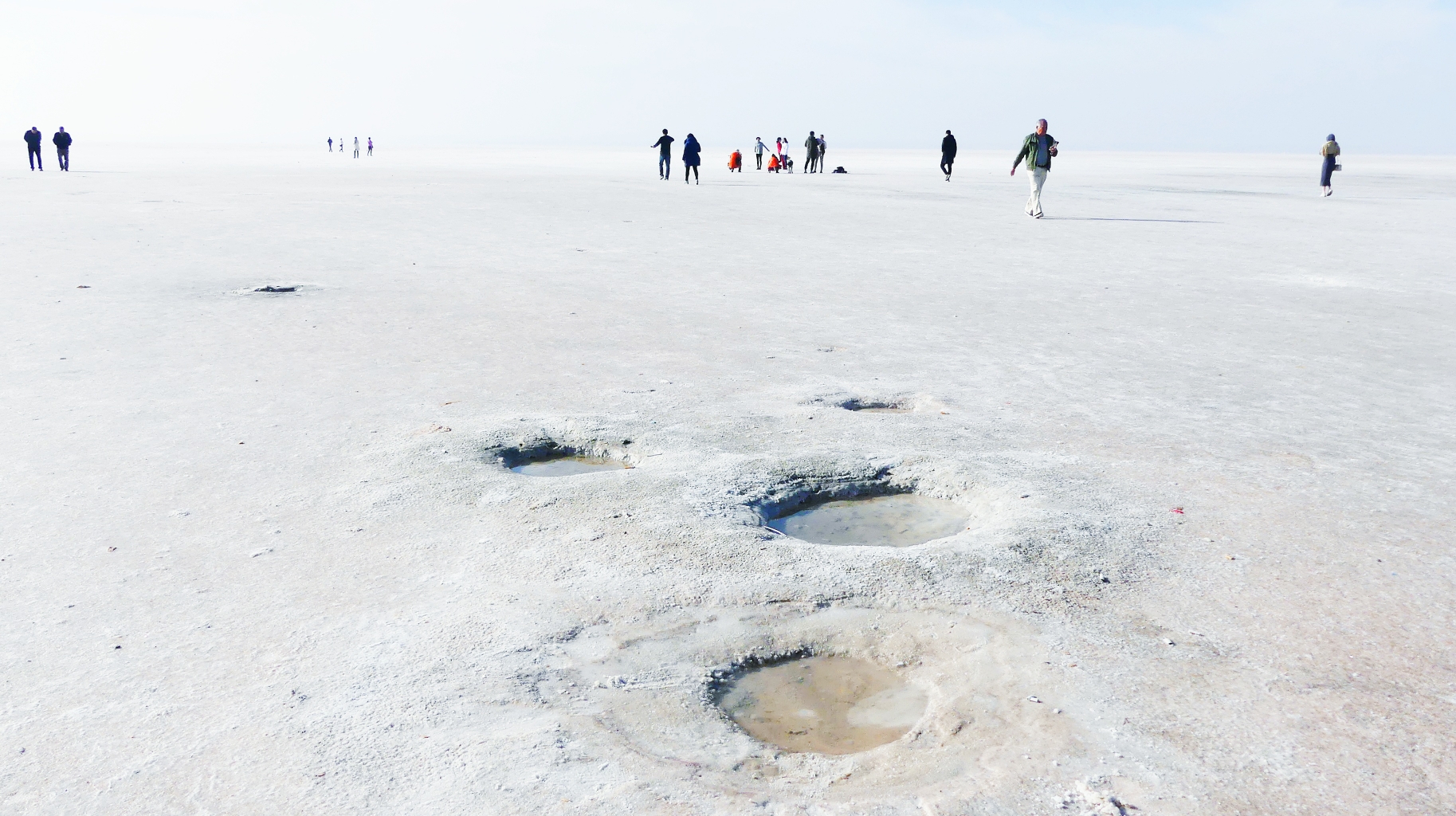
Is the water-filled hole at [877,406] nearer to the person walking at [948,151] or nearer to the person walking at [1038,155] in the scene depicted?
the person walking at [1038,155]

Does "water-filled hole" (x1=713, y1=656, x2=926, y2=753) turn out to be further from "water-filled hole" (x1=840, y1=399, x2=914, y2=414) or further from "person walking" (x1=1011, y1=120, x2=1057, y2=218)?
"person walking" (x1=1011, y1=120, x2=1057, y2=218)

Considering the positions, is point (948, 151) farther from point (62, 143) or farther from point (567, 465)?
point (567, 465)

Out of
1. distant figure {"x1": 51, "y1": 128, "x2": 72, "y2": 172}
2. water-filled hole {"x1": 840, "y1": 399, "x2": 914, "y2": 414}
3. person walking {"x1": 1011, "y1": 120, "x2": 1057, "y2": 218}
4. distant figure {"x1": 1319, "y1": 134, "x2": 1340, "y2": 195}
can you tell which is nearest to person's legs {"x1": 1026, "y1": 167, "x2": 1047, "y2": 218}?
person walking {"x1": 1011, "y1": 120, "x2": 1057, "y2": 218}

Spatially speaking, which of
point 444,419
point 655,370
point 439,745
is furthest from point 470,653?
point 655,370

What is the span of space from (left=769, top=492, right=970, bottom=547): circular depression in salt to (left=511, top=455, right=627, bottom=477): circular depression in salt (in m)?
1.08

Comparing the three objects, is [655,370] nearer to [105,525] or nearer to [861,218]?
[105,525]

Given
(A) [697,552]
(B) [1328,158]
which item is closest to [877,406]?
(A) [697,552]

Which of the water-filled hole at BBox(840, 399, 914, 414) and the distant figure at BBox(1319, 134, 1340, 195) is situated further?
the distant figure at BBox(1319, 134, 1340, 195)

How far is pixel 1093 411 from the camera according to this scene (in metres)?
6.77

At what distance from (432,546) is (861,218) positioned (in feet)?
57.5

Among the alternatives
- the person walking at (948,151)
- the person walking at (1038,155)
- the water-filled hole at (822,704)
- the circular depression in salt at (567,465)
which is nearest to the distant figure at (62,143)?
the person walking at (948,151)

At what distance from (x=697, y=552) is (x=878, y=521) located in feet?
3.22

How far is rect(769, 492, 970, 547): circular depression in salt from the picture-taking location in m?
4.79

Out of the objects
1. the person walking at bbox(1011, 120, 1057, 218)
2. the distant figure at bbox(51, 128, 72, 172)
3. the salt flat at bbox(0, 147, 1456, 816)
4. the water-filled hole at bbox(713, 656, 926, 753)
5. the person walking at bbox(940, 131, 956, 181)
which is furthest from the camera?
the distant figure at bbox(51, 128, 72, 172)
